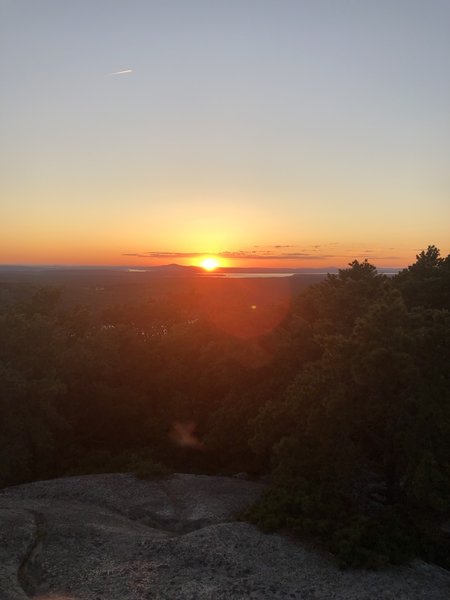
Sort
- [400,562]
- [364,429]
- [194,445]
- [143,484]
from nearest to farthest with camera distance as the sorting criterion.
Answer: [400,562]
[364,429]
[143,484]
[194,445]

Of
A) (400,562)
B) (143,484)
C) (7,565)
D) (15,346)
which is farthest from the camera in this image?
(15,346)

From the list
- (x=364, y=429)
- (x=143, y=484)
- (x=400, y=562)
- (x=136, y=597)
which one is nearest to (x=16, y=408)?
(x=143, y=484)

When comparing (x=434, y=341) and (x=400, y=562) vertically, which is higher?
(x=434, y=341)

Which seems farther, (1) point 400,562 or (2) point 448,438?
(2) point 448,438

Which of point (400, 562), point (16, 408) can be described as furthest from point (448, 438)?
point (16, 408)

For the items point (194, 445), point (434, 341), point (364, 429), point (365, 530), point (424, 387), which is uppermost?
point (434, 341)

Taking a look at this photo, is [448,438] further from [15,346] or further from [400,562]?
[15,346]
